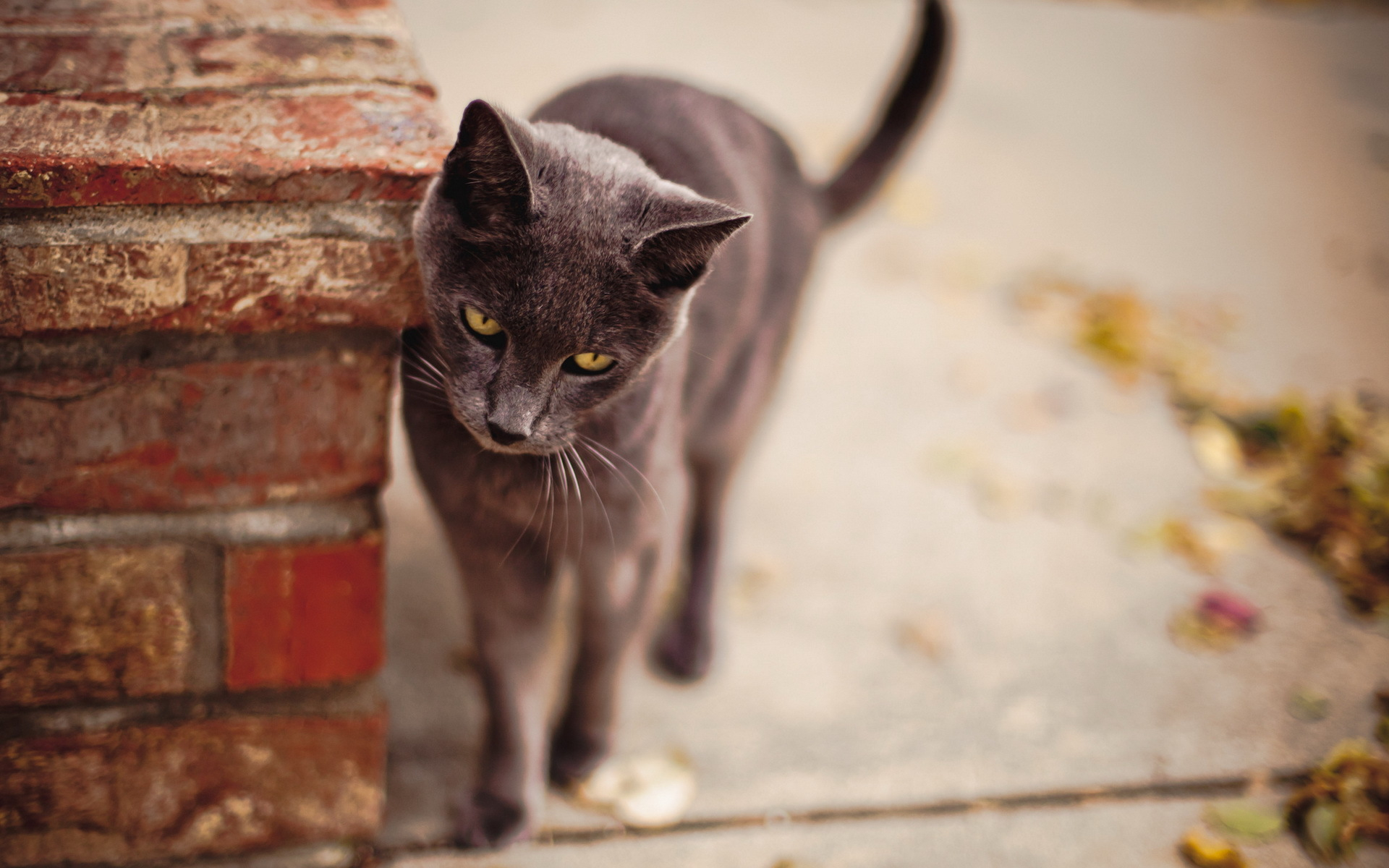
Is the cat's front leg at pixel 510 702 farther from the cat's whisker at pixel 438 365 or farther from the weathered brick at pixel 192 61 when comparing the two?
the weathered brick at pixel 192 61

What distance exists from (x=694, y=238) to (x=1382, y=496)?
6.04ft

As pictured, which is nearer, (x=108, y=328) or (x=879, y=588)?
(x=108, y=328)

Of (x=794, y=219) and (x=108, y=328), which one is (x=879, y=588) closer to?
(x=794, y=219)

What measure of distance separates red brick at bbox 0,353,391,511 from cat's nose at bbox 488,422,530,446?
0.54ft

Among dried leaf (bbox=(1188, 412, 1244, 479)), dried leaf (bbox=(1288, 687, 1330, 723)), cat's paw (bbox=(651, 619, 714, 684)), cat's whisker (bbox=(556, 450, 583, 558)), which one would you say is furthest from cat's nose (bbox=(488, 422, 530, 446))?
dried leaf (bbox=(1188, 412, 1244, 479))

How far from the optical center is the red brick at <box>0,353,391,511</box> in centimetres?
99

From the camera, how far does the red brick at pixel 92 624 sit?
1054 millimetres

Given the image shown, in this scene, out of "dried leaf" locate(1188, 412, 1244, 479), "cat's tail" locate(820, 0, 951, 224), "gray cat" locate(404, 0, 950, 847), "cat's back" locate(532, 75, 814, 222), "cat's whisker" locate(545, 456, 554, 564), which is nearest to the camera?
"gray cat" locate(404, 0, 950, 847)

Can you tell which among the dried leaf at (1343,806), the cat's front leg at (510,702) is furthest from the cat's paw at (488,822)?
the dried leaf at (1343,806)

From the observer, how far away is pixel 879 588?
6.15 ft

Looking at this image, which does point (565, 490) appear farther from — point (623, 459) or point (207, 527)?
point (207, 527)

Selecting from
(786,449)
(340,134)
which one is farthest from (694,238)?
(786,449)

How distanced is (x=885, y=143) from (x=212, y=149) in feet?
3.70

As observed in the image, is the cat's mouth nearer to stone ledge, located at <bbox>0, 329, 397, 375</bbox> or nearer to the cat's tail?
stone ledge, located at <bbox>0, 329, 397, 375</bbox>
